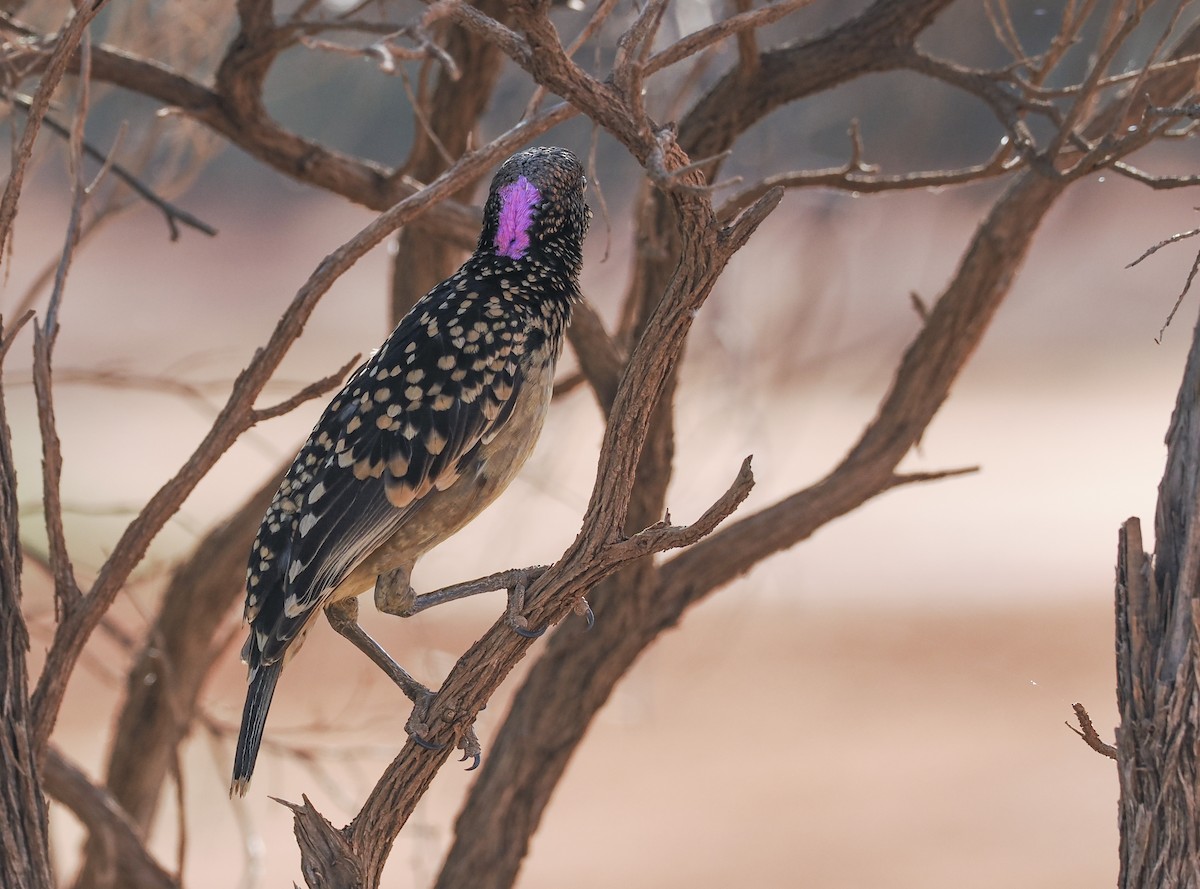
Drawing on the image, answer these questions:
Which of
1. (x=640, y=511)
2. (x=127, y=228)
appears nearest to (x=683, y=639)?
(x=640, y=511)

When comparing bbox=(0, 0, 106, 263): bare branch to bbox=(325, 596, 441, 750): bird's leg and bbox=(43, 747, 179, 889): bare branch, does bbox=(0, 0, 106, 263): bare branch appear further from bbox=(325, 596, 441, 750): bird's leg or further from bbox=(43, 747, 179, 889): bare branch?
bbox=(43, 747, 179, 889): bare branch

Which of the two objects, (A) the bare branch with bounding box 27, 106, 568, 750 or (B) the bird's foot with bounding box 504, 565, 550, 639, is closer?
(B) the bird's foot with bounding box 504, 565, 550, 639

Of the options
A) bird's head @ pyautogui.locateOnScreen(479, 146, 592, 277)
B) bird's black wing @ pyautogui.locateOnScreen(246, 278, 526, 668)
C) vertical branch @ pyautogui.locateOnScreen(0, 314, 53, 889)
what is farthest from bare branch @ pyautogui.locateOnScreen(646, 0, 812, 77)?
vertical branch @ pyautogui.locateOnScreen(0, 314, 53, 889)

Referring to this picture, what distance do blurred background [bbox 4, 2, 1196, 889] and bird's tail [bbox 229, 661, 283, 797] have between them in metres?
1.42

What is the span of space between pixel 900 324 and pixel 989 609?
187 inches

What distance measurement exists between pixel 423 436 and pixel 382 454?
0.09 metres

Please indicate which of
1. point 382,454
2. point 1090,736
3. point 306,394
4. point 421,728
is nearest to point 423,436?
point 382,454

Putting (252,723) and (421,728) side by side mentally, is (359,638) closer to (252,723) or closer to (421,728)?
(252,723)

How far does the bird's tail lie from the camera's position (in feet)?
8.30

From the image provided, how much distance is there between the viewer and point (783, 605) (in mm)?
11148

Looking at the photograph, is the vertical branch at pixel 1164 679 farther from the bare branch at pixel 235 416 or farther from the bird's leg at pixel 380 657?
the bare branch at pixel 235 416

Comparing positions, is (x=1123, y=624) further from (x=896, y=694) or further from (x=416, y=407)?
(x=896, y=694)

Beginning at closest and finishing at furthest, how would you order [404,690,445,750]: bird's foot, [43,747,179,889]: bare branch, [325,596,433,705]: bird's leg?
[404,690,445,750]: bird's foot → [325,596,433,705]: bird's leg → [43,747,179,889]: bare branch

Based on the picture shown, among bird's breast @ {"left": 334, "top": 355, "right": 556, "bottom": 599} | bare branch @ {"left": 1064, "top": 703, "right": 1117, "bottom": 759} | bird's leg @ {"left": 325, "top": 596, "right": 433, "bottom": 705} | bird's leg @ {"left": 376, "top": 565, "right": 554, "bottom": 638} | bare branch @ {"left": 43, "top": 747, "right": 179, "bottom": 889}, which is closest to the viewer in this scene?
bare branch @ {"left": 1064, "top": 703, "right": 1117, "bottom": 759}
